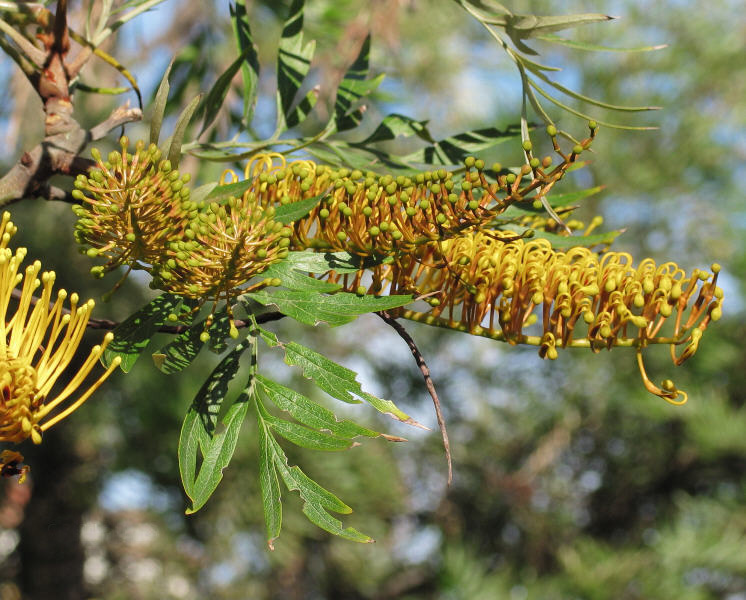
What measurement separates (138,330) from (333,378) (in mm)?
106

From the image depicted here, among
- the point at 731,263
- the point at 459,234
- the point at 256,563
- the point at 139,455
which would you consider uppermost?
the point at 459,234

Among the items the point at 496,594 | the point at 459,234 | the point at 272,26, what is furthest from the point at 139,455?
the point at 459,234

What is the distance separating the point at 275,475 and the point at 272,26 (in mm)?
2149

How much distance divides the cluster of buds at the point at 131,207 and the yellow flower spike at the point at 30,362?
0.09 feet

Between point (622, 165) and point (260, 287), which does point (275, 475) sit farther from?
point (622, 165)

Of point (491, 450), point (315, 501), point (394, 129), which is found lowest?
point (491, 450)

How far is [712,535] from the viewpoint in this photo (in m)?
1.84

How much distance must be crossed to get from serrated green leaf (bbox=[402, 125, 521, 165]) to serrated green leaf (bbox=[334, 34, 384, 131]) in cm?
6

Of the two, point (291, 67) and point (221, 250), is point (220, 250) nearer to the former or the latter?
point (221, 250)

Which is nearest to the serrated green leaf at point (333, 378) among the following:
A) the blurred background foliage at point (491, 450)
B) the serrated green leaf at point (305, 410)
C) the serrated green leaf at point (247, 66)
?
the serrated green leaf at point (305, 410)

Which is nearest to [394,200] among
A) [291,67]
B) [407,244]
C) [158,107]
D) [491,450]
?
[407,244]

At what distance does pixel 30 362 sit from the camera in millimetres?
354

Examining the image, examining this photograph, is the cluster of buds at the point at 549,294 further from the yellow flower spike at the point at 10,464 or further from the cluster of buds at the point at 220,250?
the yellow flower spike at the point at 10,464

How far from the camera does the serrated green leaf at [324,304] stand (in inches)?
15.0
